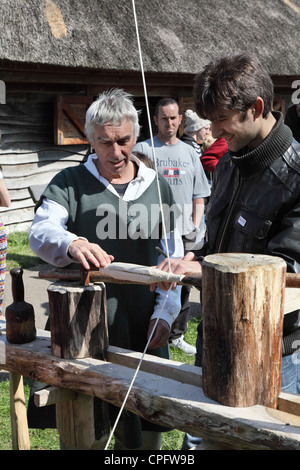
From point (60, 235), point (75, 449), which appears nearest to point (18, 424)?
point (75, 449)

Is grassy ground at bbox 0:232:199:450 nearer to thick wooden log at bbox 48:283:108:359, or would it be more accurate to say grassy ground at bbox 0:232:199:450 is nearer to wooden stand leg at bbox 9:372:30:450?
wooden stand leg at bbox 9:372:30:450

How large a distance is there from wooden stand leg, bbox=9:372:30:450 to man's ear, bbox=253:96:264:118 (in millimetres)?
1315

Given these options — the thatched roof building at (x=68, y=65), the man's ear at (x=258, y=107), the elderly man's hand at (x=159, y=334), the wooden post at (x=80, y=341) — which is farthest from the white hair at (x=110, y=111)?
the thatched roof building at (x=68, y=65)

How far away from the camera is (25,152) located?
8.23m

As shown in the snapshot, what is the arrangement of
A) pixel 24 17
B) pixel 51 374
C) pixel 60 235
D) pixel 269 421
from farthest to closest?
1. pixel 24 17
2. pixel 60 235
3. pixel 51 374
4. pixel 269 421

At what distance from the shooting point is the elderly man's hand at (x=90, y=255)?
6.44 ft

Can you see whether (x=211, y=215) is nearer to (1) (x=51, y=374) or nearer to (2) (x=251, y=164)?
(2) (x=251, y=164)

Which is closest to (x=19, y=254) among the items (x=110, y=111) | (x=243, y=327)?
(x=110, y=111)

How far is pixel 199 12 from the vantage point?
35.0ft

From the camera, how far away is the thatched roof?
24.2 feet

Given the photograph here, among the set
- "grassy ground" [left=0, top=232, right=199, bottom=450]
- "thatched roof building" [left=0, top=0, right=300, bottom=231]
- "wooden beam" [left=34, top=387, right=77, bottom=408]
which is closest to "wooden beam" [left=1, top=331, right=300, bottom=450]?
"wooden beam" [left=34, top=387, right=77, bottom=408]

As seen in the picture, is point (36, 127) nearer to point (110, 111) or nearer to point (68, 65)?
point (68, 65)

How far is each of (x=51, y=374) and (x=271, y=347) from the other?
0.79 metres

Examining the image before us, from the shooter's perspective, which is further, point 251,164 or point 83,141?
point 83,141
